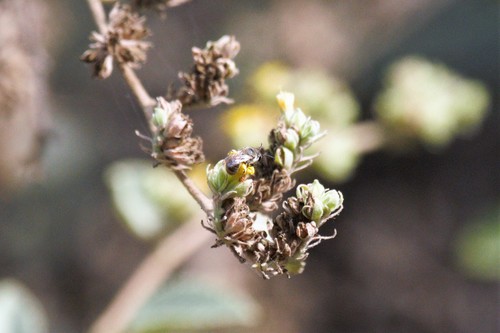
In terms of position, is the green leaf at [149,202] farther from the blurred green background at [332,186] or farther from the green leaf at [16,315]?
the blurred green background at [332,186]

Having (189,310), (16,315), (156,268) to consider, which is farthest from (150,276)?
(16,315)

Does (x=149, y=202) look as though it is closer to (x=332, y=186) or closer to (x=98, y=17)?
(x=98, y=17)

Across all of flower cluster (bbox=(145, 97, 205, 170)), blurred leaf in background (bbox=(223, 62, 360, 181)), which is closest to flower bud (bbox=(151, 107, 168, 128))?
flower cluster (bbox=(145, 97, 205, 170))

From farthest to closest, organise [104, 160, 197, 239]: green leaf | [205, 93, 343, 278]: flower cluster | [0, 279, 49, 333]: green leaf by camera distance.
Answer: [104, 160, 197, 239]: green leaf → [0, 279, 49, 333]: green leaf → [205, 93, 343, 278]: flower cluster

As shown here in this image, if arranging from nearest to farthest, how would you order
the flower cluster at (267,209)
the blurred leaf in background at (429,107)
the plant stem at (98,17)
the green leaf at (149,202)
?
the flower cluster at (267,209) → the plant stem at (98,17) → the green leaf at (149,202) → the blurred leaf in background at (429,107)

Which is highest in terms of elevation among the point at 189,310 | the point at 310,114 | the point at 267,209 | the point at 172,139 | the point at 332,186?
the point at 172,139

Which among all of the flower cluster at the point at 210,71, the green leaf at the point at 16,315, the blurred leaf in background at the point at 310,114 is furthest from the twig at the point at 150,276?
the flower cluster at the point at 210,71

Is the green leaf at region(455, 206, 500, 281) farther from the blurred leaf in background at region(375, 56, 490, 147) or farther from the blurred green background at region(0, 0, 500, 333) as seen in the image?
the blurred leaf in background at region(375, 56, 490, 147)
